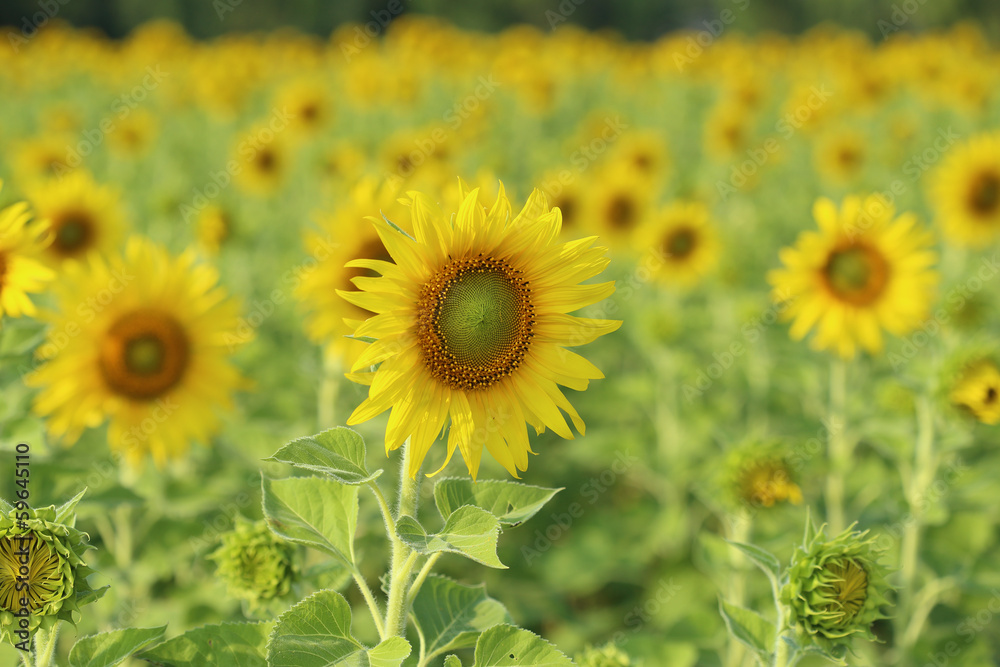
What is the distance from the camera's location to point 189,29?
2389 centimetres

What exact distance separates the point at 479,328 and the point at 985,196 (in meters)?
5.19

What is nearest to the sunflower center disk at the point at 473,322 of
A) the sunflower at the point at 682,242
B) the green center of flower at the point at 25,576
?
the green center of flower at the point at 25,576

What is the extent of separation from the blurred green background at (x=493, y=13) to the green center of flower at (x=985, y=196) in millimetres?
17930

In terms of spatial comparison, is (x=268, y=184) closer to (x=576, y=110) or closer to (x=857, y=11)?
(x=576, y=110)

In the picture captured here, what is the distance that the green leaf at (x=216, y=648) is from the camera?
144 cm

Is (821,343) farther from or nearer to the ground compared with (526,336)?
nearer to the ground

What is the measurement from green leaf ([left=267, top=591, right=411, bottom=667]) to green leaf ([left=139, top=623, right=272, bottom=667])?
0.52 ft

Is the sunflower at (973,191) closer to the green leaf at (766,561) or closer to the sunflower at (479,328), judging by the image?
the green leaf at (766,561)

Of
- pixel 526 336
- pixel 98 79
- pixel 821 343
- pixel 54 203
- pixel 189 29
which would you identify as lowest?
pixel 189 29

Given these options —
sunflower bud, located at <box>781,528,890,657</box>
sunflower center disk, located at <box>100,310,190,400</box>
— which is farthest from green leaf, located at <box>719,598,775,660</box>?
sunflower center disk, located at <box>100,310,190,400</box>

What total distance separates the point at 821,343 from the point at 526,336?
2.49 meters

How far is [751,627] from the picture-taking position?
172 cm

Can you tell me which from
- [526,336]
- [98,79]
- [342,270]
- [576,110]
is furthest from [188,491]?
[98,79]

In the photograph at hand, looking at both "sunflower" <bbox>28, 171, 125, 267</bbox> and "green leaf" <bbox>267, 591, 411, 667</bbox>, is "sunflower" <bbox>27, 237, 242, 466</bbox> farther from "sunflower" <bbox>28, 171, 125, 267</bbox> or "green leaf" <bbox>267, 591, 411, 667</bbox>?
"green leaf" <bbox>267, 591, 411, 667</bbox>
